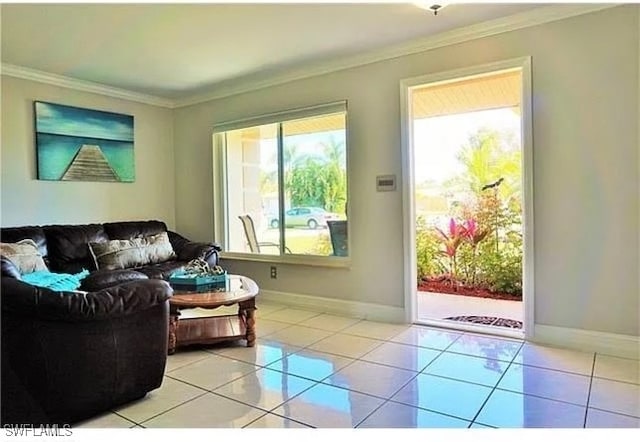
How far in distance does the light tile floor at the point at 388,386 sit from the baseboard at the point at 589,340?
0.30ft

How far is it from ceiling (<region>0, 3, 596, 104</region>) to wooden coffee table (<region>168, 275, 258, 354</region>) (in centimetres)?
194

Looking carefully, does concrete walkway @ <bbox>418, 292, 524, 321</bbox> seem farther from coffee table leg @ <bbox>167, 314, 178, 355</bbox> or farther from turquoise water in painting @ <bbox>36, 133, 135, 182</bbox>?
turquoise water in painting @ <bbox>36, 133, 135, 182</bbox>

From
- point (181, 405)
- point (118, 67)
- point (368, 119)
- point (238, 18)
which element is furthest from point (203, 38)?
point (181, 405)

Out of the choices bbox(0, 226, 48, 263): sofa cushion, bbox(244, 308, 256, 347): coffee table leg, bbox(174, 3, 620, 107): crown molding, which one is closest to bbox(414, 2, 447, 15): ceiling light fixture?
bbox(174, 3, 620, 107): crown molding

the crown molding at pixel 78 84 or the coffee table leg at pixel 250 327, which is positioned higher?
the crown molding at pixel 78 84

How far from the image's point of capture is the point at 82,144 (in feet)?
15.4

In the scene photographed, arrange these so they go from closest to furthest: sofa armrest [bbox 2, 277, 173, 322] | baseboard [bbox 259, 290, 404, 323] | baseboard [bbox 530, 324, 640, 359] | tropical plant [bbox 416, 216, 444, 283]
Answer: sofa armrest [bbox 2, 277, 173, 322], baseboard [bbox 530, 324, 640, 359], baseboard [bbox 259, 290, 404, 323], tropical plant [bbox 416, 216, 444, 283]

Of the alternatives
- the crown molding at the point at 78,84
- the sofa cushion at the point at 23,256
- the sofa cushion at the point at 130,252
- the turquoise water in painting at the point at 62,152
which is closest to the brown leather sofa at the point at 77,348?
the sofa cushion at the point at 23,256

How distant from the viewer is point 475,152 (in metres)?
5.67

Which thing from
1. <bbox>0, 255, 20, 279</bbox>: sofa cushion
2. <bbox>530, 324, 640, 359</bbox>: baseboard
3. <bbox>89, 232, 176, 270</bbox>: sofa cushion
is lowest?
<bbox>530, 324, 640, 359</bbox>: baseboard

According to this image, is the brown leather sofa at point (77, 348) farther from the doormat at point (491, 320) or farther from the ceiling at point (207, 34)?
the doormat at point (491, 320)

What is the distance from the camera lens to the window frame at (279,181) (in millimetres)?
4288

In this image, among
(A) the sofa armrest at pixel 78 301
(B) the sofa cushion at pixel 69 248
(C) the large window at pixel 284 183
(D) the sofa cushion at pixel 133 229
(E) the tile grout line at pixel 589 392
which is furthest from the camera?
(D) the sofa cushion at pixel 133 229

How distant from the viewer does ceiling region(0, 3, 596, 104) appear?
3039 mm
